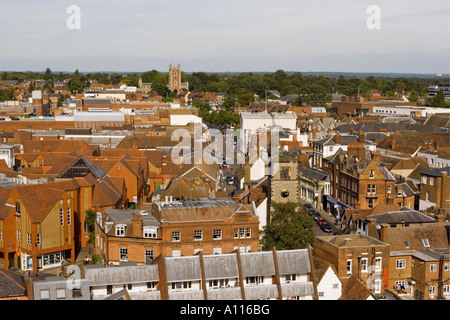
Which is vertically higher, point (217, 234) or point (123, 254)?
point (217, 234)

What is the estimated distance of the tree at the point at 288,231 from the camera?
65.6ft

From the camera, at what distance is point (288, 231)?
20125mm

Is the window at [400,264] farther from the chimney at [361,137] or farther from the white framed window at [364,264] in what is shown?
the chimney at [361,137]

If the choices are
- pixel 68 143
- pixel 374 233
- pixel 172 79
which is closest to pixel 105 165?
pixel 68 143

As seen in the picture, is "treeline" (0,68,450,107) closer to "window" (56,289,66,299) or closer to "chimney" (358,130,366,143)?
"chimney" (358,130,366,143)

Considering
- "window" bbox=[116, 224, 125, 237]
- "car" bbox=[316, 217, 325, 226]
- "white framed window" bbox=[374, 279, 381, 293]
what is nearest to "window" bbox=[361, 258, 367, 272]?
"white framed window" bbox=[374, 279, 381, 293]

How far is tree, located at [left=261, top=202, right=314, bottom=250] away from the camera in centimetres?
1998

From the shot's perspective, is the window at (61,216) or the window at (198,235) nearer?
the window at (198,235)

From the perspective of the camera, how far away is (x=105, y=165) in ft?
103

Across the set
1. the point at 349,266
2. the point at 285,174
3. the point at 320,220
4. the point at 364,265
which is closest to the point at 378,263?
the point at 364,265

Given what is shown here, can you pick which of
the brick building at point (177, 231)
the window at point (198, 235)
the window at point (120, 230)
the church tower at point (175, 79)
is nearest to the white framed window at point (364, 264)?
the brick building at point (177, 231)

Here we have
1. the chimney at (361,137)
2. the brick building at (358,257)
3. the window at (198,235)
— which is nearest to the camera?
the brick building at (358,257)

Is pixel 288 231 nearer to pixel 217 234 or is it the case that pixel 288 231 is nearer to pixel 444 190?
pixel 217 234
